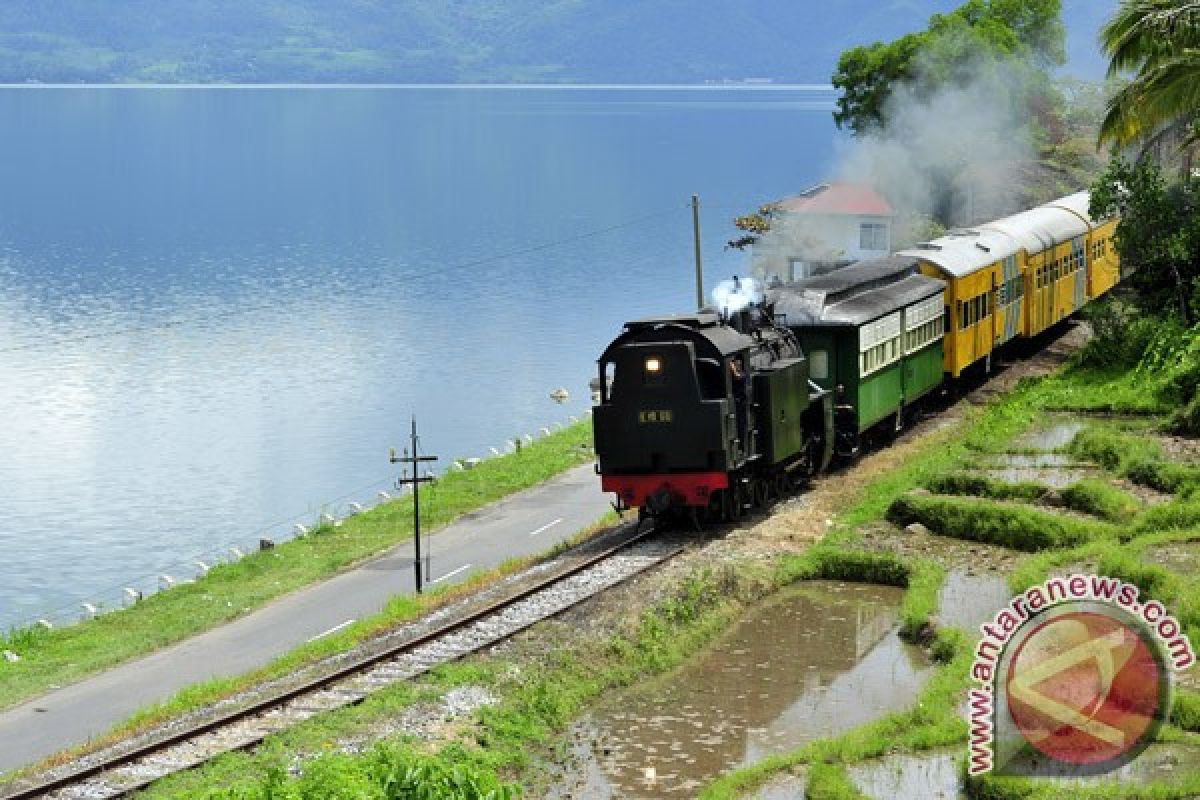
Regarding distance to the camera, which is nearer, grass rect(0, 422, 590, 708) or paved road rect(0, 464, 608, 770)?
paved road rect(0, 464, 608, 770)

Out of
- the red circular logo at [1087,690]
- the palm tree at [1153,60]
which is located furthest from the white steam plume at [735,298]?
the palm tree at [1153,60]

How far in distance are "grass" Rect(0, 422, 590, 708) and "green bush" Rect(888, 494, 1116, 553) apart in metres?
14.0

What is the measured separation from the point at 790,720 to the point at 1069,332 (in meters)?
35.1

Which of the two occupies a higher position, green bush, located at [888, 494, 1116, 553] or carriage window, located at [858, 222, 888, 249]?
carriage window, located at [858, 222, 888, 249]

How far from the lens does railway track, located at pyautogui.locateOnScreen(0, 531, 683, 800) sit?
20906mm

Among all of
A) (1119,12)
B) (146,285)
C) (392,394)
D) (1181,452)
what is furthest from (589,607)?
(146,285)

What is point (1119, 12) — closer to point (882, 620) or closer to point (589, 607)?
point (882, 620)

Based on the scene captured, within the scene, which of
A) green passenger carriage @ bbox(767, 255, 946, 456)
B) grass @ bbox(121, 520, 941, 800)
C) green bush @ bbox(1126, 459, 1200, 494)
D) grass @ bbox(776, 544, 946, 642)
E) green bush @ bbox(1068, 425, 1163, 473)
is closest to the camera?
grass @ bbox(121, 520, 941, 800)

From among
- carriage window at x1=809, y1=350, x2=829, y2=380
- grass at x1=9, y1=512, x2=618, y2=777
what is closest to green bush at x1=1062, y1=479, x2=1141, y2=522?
carriage window at x1=809, y1=350, x2=829, y2=380

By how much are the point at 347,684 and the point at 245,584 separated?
17225 mm

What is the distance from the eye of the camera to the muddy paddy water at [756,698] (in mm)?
22328

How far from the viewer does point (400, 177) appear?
194625 millimetres

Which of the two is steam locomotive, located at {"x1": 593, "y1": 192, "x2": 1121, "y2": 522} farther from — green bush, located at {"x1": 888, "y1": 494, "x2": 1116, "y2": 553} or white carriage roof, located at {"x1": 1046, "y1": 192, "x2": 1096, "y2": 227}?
white carriage roof, located at {"x1": 1046, "y1": 192, "x2": 1096, "y2": 227}

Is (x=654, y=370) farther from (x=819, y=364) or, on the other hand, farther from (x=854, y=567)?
(x=819, y=364)
